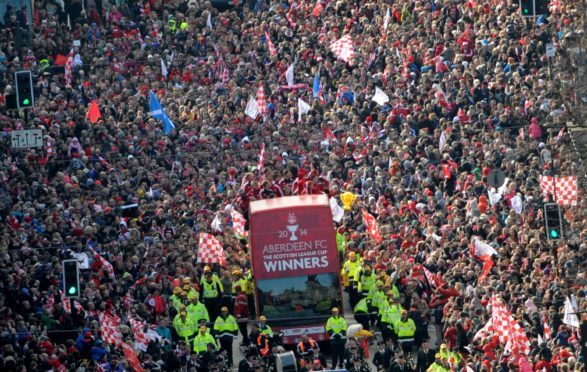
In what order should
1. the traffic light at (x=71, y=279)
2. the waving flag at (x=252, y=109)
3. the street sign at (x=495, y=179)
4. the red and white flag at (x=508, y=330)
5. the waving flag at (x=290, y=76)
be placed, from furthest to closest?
the waving flag at (x=290, y=76), the waving flag at (x=252, y=109), the street sign at (x=495, y=179), the traffic light at (x=71, y=279), the red and white flag at (x=508, y=330)

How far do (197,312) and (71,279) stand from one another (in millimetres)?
3379

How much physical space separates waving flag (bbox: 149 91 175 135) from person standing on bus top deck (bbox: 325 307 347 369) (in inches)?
542

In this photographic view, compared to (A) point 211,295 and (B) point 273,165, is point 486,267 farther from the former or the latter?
(B) point 273,165

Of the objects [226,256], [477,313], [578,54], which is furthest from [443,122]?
[477,313]

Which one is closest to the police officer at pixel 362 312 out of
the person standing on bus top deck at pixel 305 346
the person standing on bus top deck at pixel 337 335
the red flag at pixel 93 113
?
the person standing on bus top deck at pixel 337 335

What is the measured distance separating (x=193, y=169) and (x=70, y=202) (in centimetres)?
513

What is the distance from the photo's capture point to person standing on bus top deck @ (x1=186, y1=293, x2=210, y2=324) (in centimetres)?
4419

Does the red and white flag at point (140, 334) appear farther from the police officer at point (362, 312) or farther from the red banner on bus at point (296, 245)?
the police officer at point (362, 312)

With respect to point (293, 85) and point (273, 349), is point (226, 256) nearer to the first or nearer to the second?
point (273, 349)

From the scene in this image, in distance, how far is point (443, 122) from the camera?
54031 millimetres

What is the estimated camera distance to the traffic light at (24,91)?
44.4m

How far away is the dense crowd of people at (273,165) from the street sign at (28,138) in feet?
4.28

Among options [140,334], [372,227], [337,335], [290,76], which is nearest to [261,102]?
[290,76]

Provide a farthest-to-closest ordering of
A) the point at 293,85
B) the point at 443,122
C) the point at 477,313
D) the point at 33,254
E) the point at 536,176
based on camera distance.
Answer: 1. the point at 293,85
2. the point at 443,122
3. the point at 536,176
4. the point at 33,254
5. the point at 477,313
